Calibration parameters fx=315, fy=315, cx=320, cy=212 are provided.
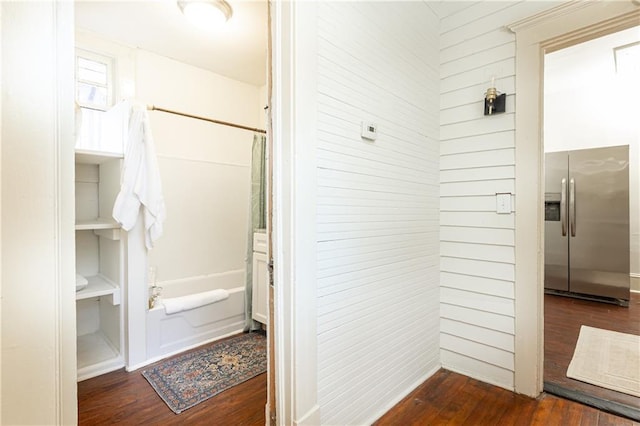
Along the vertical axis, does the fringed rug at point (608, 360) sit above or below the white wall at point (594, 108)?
below

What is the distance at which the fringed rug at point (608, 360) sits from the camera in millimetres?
2070

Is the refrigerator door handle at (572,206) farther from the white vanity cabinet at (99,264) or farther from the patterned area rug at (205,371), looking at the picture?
the white vanity cabinet at (99,264)

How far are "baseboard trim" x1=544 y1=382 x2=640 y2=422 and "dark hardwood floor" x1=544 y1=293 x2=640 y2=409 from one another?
54 mm

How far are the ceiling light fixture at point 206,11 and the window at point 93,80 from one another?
41.1 inches

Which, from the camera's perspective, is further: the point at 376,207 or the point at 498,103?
the point at 498,103

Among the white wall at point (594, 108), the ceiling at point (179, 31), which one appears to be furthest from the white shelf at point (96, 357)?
the white wall at point (594, 108)

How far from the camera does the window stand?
266cm

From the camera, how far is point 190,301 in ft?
8.67

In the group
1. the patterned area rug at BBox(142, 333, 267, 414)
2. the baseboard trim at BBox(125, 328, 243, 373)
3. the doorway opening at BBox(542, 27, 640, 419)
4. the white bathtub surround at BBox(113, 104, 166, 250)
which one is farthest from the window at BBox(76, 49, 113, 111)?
the doorway opening at BBox(542, 27, 640, 419)

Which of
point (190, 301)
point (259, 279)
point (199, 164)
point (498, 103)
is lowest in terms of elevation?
point (190, 301)

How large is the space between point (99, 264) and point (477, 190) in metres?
3.11

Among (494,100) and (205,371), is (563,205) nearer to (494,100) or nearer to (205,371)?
(494,100)

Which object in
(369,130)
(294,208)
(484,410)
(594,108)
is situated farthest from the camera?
(594,108)

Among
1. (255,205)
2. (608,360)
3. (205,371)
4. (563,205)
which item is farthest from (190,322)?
(563,205)
